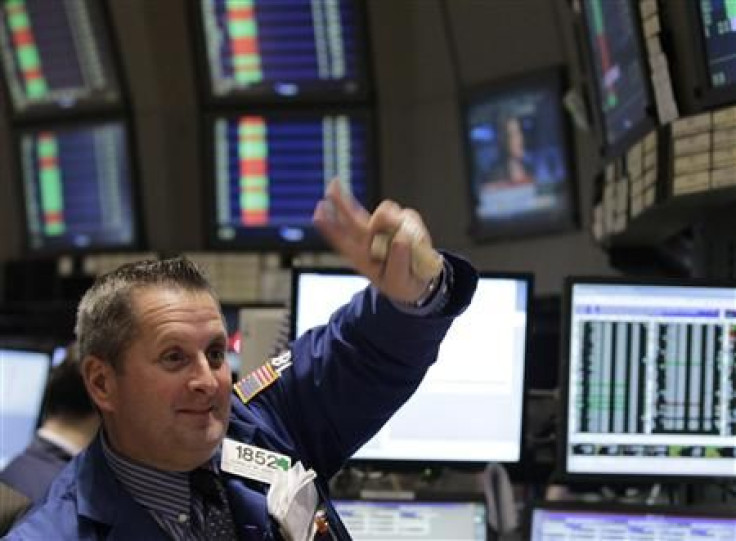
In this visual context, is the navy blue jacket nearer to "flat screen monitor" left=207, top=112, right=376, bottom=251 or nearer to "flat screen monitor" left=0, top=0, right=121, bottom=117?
"flat screen monitor" left=207, top=112, right=376, bottom=251

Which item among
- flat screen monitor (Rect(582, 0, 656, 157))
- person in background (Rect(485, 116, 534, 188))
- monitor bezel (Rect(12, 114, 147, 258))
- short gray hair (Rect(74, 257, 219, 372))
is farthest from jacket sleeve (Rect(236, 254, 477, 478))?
monitor bezel (Rect(12, 114, 147, 258))

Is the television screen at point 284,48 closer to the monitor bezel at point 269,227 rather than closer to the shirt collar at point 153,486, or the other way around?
the monitor bezel at point 269,227

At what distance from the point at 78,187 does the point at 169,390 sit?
4.38 meters

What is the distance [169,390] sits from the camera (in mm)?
1777

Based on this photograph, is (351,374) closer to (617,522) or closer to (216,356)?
(216,356)

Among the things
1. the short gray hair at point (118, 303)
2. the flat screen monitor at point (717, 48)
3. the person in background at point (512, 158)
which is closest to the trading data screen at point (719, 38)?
the flat screen monitor at point (717, 48)

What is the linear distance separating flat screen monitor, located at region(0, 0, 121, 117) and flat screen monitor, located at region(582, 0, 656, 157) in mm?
2889

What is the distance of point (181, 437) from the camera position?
5.84ft

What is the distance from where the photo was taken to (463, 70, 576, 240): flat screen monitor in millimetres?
4797

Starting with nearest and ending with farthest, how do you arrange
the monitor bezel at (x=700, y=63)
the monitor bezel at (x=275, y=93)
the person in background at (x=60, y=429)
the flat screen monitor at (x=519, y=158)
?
1. the monitor bezel at (x=700, y=63)
2. the person in background at (x=60, y=429)
3. the flat screen monitor at (x=519, y=158)
4. the monitor bezel at (x=275, y=93)

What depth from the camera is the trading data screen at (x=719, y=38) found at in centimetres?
263

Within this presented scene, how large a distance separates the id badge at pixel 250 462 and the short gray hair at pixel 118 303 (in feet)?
0.70

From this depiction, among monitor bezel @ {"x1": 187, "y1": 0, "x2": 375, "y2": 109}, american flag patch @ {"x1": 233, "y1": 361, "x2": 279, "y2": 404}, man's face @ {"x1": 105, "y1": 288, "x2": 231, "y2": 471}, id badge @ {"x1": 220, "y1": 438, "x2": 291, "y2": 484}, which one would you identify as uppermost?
monitor bezel @ {"x1": 187, "y1": 0, "x2": 375, "y2": 109}

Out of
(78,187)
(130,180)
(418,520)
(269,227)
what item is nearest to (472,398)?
(418,520)
